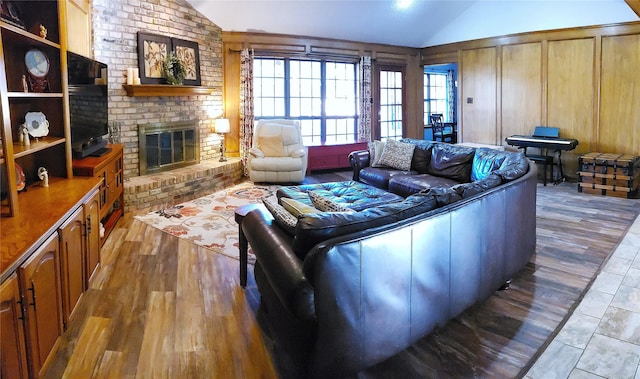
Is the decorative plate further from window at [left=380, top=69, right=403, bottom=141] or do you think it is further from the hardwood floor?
window at [left=380, top=69, right=403, bottom=141]

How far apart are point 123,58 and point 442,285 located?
5.18m

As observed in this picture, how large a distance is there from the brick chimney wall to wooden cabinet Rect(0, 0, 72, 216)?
7.68ft

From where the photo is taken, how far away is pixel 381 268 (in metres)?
2.10

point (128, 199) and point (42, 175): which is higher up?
point (42, 175)

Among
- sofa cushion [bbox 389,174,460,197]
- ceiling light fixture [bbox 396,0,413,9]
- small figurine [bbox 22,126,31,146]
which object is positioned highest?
ceiling light fixture [bbox 396,0,413,9]

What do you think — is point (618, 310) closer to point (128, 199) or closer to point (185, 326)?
point (185, 326)

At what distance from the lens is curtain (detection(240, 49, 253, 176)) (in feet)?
24.8

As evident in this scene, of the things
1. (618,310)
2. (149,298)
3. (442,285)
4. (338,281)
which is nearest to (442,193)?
(442,285)

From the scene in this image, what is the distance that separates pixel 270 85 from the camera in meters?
8.11

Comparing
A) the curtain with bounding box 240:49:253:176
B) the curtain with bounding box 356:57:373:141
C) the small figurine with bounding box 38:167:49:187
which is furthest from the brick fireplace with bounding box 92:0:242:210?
the curtain with bounding box 356:57:373:141

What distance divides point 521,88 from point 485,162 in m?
3.81

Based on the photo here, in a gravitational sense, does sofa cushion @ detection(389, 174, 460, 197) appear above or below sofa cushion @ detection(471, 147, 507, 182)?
below

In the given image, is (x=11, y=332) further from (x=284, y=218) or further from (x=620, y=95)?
(x=620, y=95)

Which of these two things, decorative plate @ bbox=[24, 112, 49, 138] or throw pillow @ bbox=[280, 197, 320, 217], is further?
decorative plate @ bbox=[24, 112, 49, 138]
